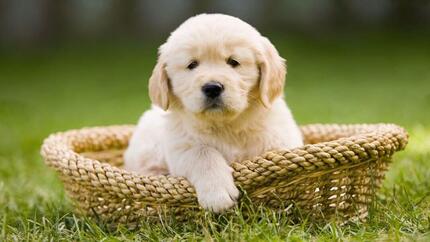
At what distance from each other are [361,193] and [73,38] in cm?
1407

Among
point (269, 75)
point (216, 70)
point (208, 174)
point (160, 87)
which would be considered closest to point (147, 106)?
point (160, 87)

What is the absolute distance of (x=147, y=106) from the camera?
1054 cm

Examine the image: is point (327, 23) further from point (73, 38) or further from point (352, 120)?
point (352, 120)

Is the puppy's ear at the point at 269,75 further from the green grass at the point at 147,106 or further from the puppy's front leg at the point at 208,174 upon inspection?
the green grass at the point at 147,106

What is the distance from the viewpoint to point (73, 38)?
17.3m

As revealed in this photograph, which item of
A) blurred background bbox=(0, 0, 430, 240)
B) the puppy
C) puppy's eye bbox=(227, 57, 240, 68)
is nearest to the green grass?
blurred background bbox=(0, 0, 430, 240)

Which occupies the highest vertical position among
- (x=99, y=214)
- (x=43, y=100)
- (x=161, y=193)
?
(x=161, y=193)

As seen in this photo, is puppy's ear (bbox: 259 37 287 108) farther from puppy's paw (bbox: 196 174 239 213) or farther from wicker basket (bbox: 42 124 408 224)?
puppy's paw (bbox: 196 174 239 213)

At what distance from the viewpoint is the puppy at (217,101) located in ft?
12.5

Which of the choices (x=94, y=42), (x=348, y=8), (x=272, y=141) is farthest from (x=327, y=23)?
(x=272, y=141)

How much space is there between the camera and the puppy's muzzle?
12.4 feet

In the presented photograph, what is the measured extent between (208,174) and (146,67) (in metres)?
10.9

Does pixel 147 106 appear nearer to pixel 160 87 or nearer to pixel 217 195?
pixel 160 87

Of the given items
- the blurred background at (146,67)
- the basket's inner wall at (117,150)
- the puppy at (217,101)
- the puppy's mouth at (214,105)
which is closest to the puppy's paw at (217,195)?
the puppy at (217,101)
